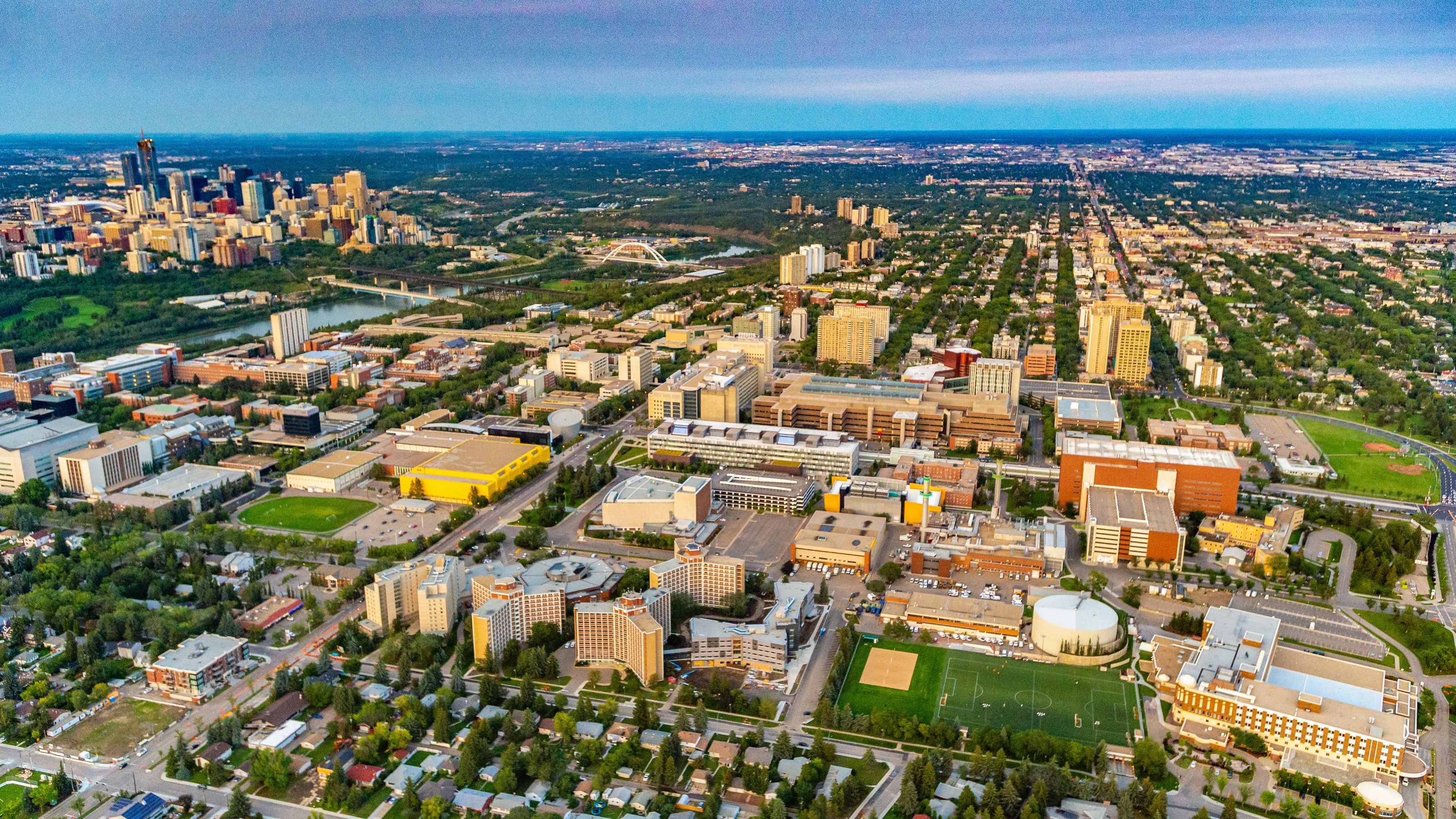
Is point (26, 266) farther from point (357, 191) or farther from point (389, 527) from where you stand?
point (389, 527)

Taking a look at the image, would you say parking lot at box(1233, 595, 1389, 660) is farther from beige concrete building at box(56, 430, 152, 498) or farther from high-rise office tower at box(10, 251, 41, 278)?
high-rise office tower at box(10, 251, 41, 278)

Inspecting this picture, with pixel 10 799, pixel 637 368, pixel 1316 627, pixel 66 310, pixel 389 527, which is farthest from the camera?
pixel 66 310

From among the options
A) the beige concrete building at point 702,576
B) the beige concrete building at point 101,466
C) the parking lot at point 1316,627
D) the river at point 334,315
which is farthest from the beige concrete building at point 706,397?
the river at point 334,315

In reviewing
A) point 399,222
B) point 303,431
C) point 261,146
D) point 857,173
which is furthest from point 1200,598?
point 261,146

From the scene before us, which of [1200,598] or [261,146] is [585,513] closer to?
[1200,598]

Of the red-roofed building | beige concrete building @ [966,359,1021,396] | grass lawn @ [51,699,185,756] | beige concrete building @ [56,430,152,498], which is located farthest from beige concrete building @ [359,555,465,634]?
beige concrete building @ [966,359,1021,396]

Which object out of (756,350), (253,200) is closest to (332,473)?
(756,350)

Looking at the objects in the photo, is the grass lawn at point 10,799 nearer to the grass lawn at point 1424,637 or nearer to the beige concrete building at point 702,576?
the beige concrete building at point 702,576
